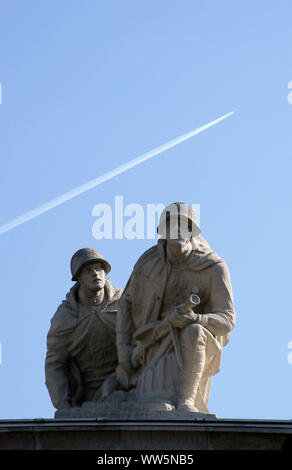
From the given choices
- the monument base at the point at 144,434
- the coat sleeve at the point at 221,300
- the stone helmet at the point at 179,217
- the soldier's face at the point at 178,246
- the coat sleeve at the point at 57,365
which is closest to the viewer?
the monument base at the point at 144,434

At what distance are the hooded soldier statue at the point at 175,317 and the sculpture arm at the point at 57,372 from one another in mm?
1085

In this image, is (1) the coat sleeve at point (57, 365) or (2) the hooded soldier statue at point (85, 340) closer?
(1) the coat sleeve at point (57, 365)

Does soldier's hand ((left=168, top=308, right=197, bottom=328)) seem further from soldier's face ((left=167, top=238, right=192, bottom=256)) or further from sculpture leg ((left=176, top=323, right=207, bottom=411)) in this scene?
soldier's face ((left=167, top=238, right=192, bottom=256))

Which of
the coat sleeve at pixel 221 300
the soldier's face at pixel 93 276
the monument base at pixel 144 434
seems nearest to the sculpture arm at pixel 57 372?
the soldier's face at pixel 93 276

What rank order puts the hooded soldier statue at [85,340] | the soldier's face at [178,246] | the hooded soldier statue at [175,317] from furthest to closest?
the hooded soldier statue at [85,340] < the soldier's face at [178,246] < the hooded soldier statue at [175,317]

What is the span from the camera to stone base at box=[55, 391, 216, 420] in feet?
72.4

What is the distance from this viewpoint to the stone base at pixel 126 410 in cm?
2206

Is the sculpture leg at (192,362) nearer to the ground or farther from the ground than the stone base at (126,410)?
farther from the ground

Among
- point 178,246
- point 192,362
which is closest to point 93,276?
point 178,246

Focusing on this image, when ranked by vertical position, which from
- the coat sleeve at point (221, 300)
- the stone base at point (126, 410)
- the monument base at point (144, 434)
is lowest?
the monument base at point (144, 434)

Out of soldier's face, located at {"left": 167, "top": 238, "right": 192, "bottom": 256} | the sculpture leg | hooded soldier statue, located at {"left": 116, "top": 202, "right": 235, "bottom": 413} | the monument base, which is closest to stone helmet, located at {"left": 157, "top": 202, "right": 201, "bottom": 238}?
hooded soldier statue, located at {"left": 116, "top": 202, "right": 235, "bottom": 413}

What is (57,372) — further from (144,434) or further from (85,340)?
(144,434)

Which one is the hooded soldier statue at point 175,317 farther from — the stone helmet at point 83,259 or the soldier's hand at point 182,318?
the stone helmet at point 83,259

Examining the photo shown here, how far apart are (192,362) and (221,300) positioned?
1.28 metres
